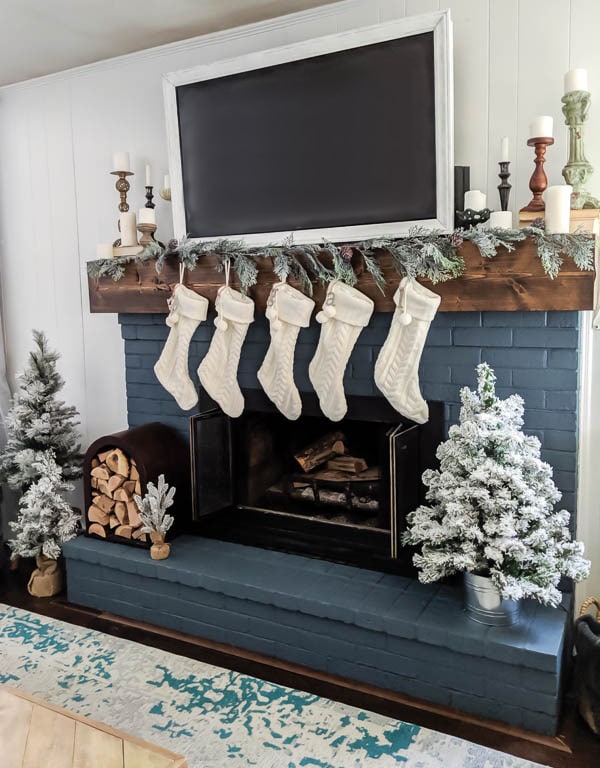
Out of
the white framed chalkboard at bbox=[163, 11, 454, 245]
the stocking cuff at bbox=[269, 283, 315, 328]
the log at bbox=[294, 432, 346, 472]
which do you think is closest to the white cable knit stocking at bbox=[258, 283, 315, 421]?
the stocking cuff at bbox=[269, 283, 315, 328]

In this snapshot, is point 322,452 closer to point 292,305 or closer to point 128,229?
point 292,305

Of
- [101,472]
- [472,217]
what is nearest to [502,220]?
[472,217]

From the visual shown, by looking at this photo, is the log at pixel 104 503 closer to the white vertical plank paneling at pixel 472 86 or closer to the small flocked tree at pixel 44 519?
the small flocked tree at pixel 44 519

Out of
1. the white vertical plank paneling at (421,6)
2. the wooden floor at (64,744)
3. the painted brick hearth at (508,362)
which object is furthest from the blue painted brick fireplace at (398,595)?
the white vertical plank paneling at (421,6)

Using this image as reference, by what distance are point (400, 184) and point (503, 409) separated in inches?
31.4

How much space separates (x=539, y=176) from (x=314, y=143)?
0.77 m

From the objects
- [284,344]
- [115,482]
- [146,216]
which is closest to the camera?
[284,344]

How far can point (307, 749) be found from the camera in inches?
73.2

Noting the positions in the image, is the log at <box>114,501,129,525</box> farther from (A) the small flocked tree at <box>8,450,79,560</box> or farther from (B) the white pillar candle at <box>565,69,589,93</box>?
(B) the white pillar candle at <box>565,69,589,93</box>

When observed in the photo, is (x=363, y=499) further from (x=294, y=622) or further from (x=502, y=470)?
(x=502, y=470)

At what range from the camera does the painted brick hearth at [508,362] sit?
2068mm

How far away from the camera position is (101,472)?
271 centimetres

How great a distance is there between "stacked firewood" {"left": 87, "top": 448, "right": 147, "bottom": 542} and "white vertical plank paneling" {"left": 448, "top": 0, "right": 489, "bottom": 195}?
5.56 ft

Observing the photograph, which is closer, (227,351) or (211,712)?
(211,712)
